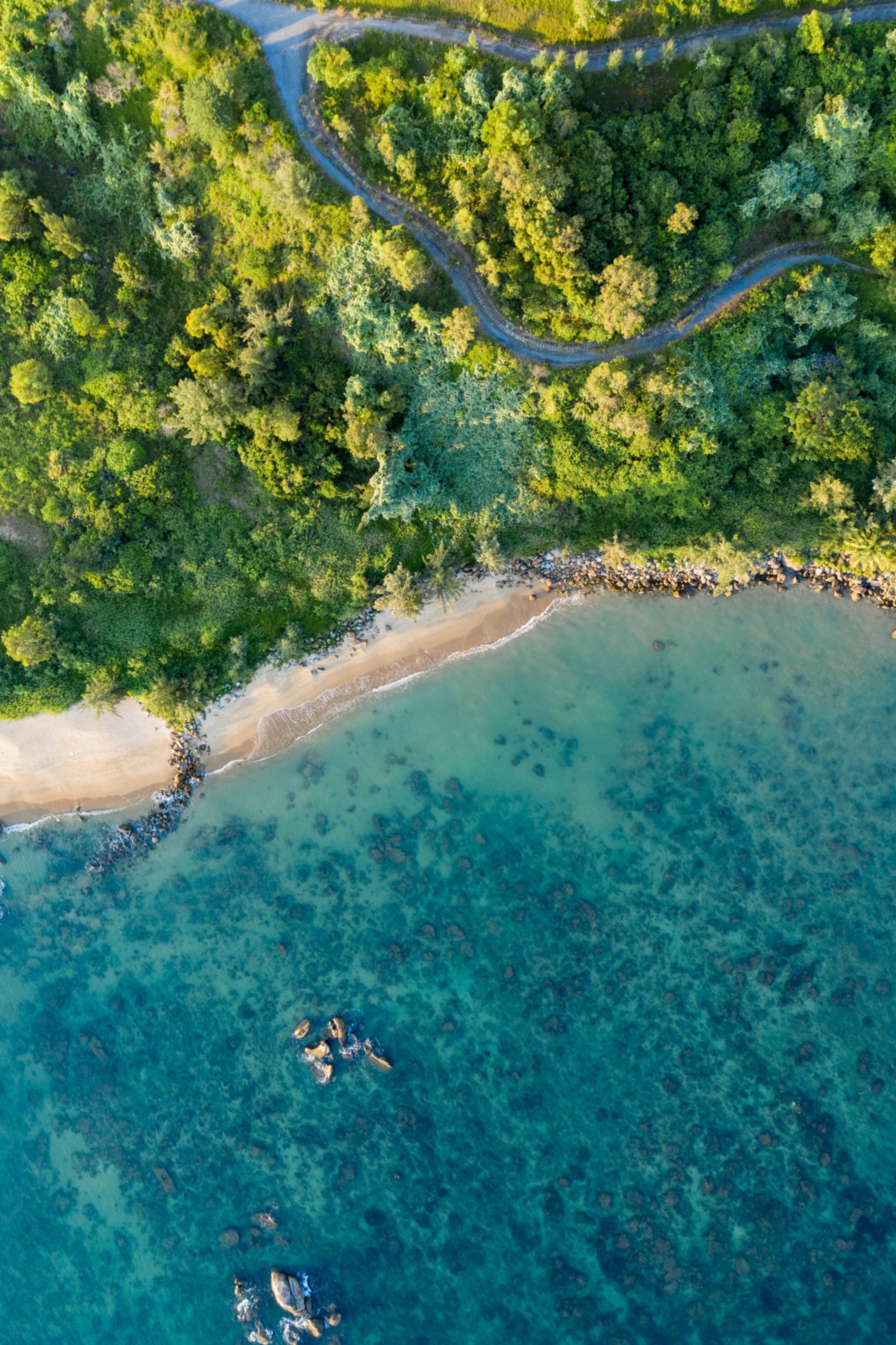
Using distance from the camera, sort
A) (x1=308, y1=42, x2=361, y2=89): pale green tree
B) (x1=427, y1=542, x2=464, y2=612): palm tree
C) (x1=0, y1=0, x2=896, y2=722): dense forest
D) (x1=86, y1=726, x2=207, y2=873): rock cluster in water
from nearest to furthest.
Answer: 1. (x1=308, y1=42, x2=361, y2=89): pale green tree
2. (x1=0, y1=0, x2=896, y2=722): dense forest
3. (x1=427, y1=542, x2=464, y2=612): palm tree
4. (x1=86, y1=726, x2=207, y2=873): rock cluster in water

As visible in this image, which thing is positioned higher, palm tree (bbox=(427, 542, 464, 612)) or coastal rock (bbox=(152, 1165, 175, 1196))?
palm tree (bbox=(427, 542, 464, 612))

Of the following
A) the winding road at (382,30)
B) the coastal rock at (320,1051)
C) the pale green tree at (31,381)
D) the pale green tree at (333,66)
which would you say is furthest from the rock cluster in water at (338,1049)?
the pale green tree at (333,66)

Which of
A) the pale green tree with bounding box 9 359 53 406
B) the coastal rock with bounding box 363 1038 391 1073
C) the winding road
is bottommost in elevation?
the coastal rock with bounding box 363 1038 391 1073

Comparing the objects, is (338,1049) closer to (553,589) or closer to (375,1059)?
(375,1059)

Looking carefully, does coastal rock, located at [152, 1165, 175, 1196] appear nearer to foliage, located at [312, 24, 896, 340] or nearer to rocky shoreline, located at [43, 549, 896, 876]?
rocky shoreline, located at [43, 549, 896, 876]

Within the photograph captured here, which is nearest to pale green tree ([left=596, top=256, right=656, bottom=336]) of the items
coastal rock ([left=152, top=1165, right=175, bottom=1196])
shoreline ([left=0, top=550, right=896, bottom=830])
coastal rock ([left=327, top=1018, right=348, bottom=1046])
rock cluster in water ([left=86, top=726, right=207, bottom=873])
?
shoreline ([left=0, top=550, right=896, bottom=830])
